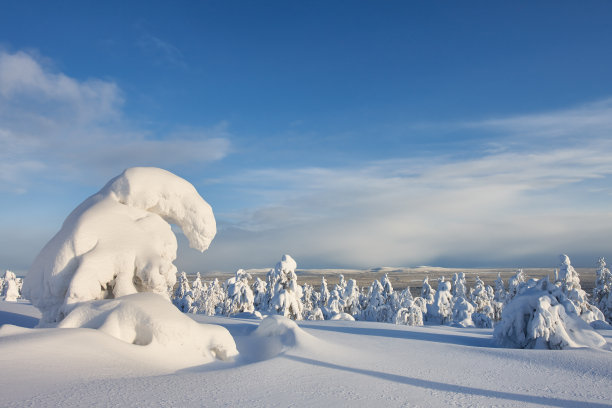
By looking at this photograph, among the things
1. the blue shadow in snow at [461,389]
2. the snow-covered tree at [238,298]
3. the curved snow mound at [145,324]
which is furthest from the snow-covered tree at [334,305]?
the curved snow mound at [145,324]

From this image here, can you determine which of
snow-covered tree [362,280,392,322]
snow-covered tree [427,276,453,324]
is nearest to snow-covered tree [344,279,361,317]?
snow-covered tree [362,280,392,322]

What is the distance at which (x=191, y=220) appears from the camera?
10578 mm

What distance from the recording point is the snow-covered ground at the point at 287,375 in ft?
16.6

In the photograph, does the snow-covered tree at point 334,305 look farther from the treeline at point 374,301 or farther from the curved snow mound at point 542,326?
the curved snow mound at point 542,326

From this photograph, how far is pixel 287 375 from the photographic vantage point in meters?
6.90

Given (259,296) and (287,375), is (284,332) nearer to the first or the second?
(287,375)

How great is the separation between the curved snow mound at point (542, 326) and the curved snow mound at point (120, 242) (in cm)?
1088

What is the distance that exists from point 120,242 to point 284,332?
441cm

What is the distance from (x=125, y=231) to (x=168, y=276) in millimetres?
1420

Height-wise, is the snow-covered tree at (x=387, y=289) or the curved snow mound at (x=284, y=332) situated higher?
the curved snow mound at (x=284, y=332)

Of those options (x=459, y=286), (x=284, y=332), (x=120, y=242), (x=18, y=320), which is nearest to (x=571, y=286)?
(x=459, y=286)

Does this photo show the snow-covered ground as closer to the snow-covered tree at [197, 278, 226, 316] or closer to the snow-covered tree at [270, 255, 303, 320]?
the snow-covered tree at [270, 255, 303, 320]

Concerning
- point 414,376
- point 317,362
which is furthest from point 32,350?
point 414,376

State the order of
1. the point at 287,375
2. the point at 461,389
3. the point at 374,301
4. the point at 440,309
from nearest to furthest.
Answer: the point at 287,375 → the point at 461,389 → the point at 440,309 → the point at 374,301
